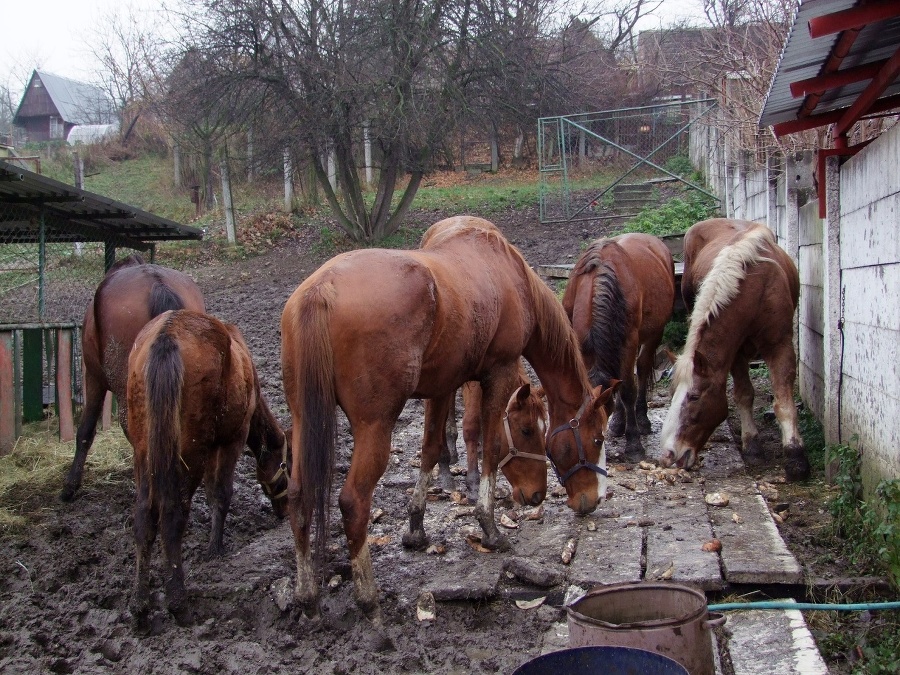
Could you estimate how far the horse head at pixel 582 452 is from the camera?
16.3 ft

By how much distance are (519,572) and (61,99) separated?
55.0 m

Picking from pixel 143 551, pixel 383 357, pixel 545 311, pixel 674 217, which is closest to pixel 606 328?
pixel 545 311

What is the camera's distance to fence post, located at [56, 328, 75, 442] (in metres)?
7.06

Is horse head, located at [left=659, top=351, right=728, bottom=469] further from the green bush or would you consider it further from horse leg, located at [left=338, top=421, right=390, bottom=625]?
the green bush

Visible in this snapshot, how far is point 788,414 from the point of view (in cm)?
552

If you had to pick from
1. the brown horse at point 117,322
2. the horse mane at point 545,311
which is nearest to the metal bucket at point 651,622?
the horse mane at point 545,311

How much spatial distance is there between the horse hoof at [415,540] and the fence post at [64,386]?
3.88m

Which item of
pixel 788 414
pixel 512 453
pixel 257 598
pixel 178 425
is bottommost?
pixel 257 598

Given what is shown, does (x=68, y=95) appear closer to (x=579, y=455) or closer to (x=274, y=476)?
(x=274, y=476)

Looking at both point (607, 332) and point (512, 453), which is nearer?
point (512, 453)

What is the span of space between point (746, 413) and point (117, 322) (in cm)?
461

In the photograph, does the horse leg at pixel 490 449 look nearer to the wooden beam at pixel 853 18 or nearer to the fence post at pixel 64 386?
the wooden beam at pixel 853 18

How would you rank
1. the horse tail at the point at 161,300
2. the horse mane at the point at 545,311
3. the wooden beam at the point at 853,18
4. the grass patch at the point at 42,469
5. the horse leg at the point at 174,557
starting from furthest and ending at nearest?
the grass patch at the point at 42,469 → the horse tail at the point at 161,300 → the horse mane at the point at 545,311 → the horse leg at the point at 174,557 → the wooden beam at the point at 853,18

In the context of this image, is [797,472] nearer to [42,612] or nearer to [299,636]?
[299,636]
